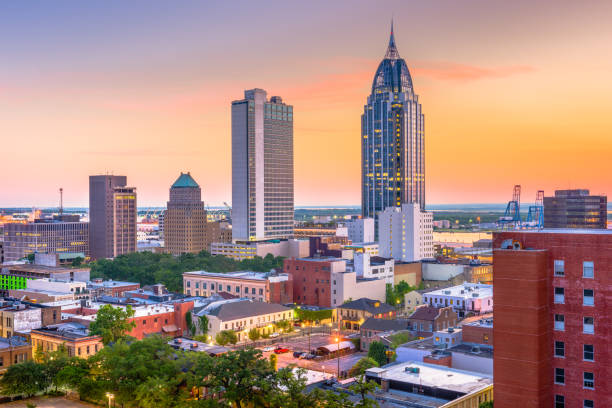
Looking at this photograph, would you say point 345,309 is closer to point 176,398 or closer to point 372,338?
point 372,338

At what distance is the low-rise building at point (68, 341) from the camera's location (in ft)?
266

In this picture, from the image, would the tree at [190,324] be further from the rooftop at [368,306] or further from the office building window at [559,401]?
the office building window at [559,401]

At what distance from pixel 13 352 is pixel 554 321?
62539mm

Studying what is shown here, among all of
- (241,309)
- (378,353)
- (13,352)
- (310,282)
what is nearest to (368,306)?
(310,282)

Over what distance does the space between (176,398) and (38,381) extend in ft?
66.2

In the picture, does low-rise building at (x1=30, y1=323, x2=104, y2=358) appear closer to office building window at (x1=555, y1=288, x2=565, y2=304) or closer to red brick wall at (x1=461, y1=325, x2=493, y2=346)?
red brick wall at (x1=461, y1=325, x2=493, y2=346)

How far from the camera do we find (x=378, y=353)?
87.2 meters

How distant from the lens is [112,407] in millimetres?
67875

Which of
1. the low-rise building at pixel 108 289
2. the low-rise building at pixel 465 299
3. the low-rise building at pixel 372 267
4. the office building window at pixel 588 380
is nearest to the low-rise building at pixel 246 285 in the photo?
the low-rise building at pixel 108 289

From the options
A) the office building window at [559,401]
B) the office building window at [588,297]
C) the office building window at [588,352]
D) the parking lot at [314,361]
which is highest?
the office building window at [588,297]

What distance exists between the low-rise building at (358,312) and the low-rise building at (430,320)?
632 inches

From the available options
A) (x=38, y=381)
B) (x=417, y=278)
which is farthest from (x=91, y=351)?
(x=417, y=278)

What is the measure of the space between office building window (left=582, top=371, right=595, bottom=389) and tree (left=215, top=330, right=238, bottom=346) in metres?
67.2

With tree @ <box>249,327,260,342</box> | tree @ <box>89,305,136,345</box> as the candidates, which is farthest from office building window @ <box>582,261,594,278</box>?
tree @ <box>249,327,260,342</box>
